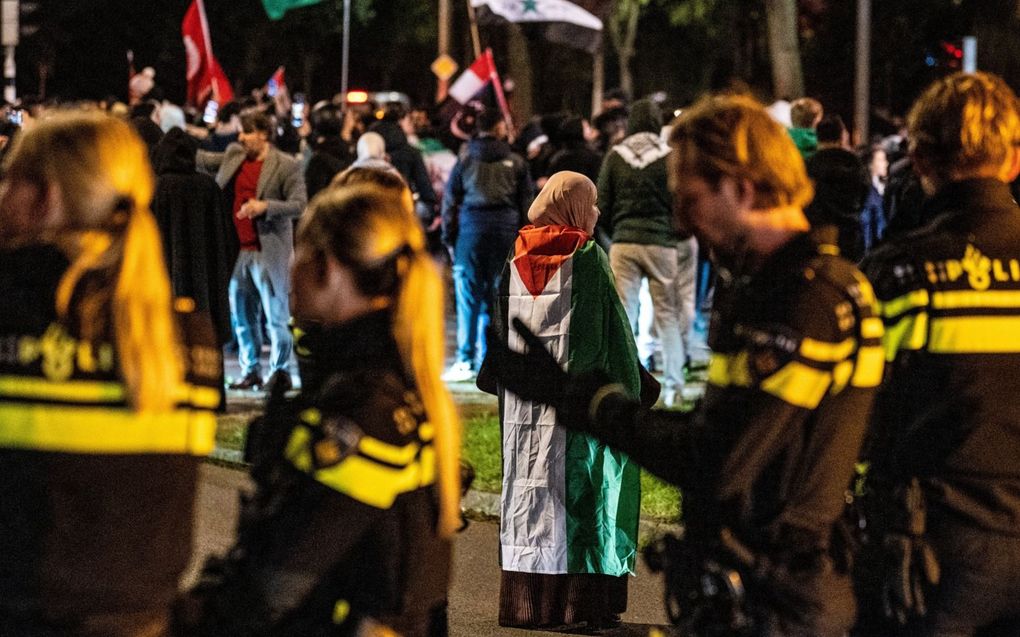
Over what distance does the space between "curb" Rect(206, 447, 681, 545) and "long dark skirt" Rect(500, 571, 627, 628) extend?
1.06 m

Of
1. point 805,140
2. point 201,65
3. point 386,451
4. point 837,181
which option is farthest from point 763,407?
point 201,65

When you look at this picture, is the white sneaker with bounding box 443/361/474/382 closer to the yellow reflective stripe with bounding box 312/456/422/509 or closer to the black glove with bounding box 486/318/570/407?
the black glove with bounding box 486/318/570/407

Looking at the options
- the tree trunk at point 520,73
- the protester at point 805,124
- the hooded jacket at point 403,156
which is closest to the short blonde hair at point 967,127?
the protester at point 805,124

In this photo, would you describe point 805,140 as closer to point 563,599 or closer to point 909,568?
point 563,599

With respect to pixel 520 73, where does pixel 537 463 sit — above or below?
below

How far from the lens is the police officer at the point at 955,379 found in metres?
3.28

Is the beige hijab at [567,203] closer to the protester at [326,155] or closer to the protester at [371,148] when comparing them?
the protester at [371,148]

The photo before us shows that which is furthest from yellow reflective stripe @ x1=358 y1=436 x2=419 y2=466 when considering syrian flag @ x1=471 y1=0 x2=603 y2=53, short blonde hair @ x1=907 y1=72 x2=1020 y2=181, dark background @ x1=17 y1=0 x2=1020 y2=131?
dark background @ x1=17 y1=0 x2=1020 y2=131

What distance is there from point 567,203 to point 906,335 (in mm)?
2915

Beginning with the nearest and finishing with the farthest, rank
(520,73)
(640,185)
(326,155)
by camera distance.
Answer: (640,185) → (326,155) → (520,73)

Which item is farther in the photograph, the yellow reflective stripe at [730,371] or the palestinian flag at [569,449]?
the palestinian flag at [569,449]

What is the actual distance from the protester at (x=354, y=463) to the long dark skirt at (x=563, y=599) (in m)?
3.12

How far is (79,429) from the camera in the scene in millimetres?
2717

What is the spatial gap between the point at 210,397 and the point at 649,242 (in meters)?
8.21
